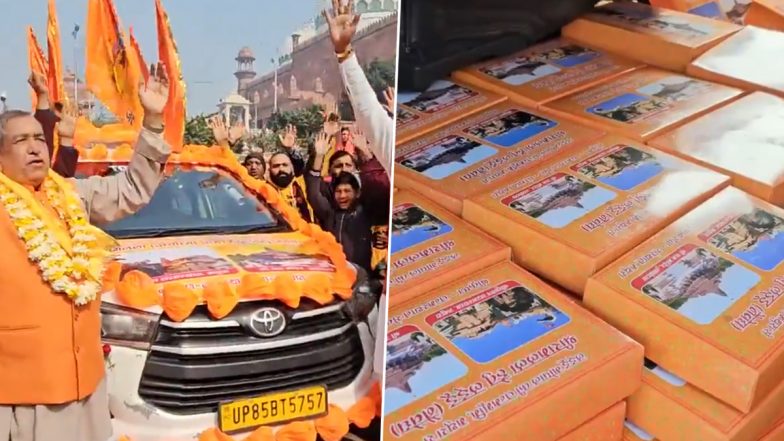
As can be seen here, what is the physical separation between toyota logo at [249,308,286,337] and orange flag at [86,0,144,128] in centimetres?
19

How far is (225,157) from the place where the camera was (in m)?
0.75

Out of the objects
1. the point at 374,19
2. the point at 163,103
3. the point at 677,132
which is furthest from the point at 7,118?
the point at 677,132

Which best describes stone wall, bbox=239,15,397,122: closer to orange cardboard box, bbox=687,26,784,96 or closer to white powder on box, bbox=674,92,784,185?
white powder on box, bbox=674,92,784,185

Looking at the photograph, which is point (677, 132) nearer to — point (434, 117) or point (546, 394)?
point (434, 117)

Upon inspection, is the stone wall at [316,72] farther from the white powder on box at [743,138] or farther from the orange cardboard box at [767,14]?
the orange cardboard box at [767,14]

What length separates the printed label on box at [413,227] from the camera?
107 cm

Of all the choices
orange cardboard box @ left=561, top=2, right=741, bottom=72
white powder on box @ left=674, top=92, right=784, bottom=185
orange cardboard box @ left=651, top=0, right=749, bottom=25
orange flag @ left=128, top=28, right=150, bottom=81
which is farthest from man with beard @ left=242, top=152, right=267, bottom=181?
orange cardboard box @ left=651, top=0, right=749, bottom=25

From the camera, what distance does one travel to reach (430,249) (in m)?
1.06

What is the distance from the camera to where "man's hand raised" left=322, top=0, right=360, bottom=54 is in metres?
0.75

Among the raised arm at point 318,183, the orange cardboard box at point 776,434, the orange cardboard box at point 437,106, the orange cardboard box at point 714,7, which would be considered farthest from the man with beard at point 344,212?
the orange cardboard box at point 714,7

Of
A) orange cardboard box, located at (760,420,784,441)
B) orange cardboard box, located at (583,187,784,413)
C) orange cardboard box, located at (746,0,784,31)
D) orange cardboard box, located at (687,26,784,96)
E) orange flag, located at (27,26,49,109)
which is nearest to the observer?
orange flag, located at (27,26,49,109)

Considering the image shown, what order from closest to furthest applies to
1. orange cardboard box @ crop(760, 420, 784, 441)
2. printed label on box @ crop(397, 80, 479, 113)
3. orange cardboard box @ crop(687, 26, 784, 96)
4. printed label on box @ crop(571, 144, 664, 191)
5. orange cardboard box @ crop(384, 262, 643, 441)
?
1. orange cardboard box @ crop(384, 262, 643, 441)
2. orange cardboard box @ crop(760, 420, 784, 441)
3. printed label on box @ crop(571, 144, 664, 191)
4. printed label on box @ crop(397, 80, 479, 113)
5. orange cardboard box @ crop(687, 26, 784, 96)

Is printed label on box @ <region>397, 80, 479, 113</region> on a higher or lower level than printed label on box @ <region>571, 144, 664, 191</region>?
higher

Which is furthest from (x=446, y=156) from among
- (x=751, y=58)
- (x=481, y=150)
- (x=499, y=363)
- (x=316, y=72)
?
(x=751, y=58)
